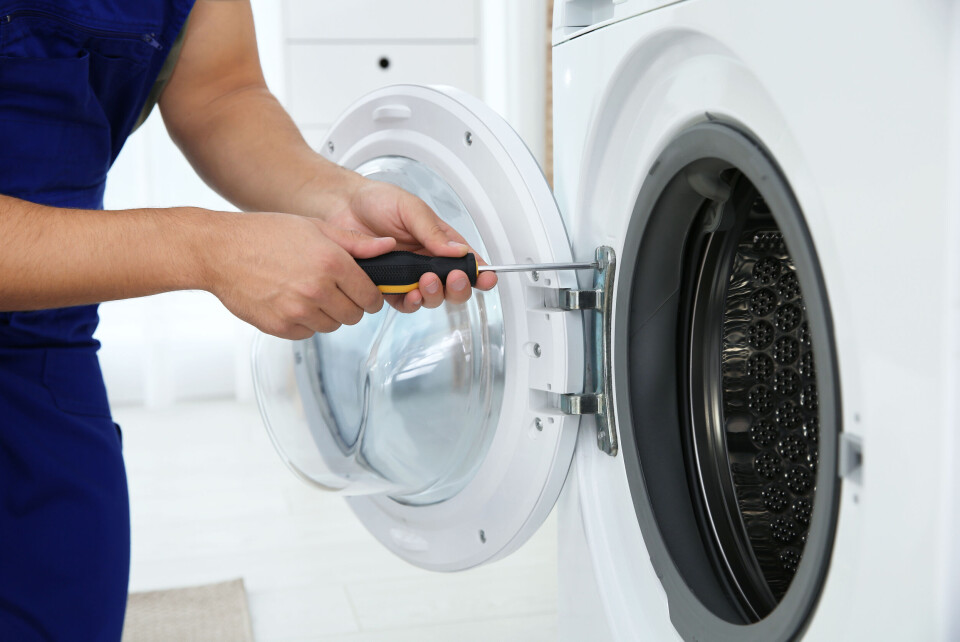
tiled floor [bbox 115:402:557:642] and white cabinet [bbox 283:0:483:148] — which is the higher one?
white cabinet [bbox 283:0:483:148]

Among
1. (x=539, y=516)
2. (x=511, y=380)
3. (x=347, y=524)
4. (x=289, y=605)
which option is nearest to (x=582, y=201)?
(x=511, y=380)

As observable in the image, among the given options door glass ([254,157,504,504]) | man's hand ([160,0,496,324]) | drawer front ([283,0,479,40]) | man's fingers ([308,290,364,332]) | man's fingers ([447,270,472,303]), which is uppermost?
drawer front ([283,0,479,40])

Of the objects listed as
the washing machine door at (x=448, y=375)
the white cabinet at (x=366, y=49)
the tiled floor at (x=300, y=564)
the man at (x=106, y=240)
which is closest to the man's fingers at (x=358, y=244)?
the man at (x=106, y=240)

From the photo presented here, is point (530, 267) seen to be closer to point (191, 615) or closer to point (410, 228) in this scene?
point (410, 228)

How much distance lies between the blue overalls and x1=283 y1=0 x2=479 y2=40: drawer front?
1740mm

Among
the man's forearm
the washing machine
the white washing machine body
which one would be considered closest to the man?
the man's forearm

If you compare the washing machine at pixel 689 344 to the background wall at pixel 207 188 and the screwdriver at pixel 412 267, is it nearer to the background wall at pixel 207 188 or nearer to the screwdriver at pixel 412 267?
the screwdriver at pixel 412 267

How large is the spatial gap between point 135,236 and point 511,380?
1.19 feet

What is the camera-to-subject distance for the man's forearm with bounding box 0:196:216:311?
2.18ft

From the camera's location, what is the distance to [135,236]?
2.22 feet

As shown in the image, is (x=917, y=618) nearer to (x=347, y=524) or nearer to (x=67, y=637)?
(x=67, y=637)

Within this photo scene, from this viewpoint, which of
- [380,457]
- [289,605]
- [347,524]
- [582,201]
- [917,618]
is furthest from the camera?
[347,524]

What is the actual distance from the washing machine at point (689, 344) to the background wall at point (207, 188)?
5.19ft

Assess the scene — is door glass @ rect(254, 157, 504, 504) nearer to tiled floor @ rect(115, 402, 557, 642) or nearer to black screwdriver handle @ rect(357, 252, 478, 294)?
black screwdriver handle @ rect(357, 252, 478, 294)
